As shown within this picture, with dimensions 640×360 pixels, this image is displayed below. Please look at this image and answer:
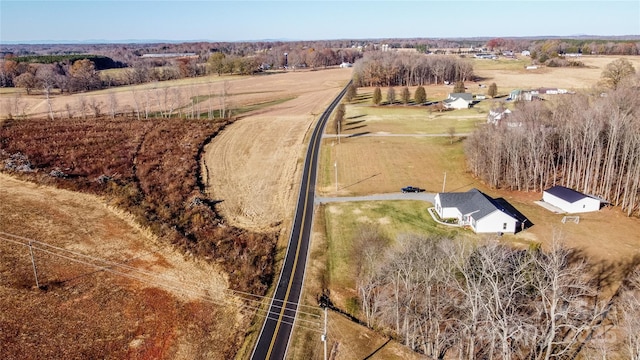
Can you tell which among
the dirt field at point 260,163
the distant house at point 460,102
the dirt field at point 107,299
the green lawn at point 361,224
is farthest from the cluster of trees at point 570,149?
the distant house at point 460,102

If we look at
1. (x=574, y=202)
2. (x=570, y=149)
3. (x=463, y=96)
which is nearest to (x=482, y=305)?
(x=574, y=202)

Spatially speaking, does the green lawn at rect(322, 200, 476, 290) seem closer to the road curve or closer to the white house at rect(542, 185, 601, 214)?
the road curve

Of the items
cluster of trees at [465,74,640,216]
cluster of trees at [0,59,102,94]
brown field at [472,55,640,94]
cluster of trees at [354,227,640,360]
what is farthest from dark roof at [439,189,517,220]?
cluster of trees at [0,59,102,94]

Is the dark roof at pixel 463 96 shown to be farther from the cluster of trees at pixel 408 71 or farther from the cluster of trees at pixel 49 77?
the cluster of trees at pixel 49 77

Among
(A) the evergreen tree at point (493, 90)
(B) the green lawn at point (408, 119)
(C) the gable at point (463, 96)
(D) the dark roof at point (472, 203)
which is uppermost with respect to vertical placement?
(A) the evergreen tree at point (493, 90)

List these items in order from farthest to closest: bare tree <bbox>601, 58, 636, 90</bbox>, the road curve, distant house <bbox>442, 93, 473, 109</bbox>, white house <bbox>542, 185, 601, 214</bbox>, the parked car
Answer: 1. distant house <bbox>442, 93, 473, 109</bbox>
2. bare tree <bbox>601, 58, 636, 90</bbox>
3. the parked car
4. white house <bbox>542, 185, 601, 214</bbox>
5. the road curve

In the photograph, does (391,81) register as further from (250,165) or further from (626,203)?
(626,203)
